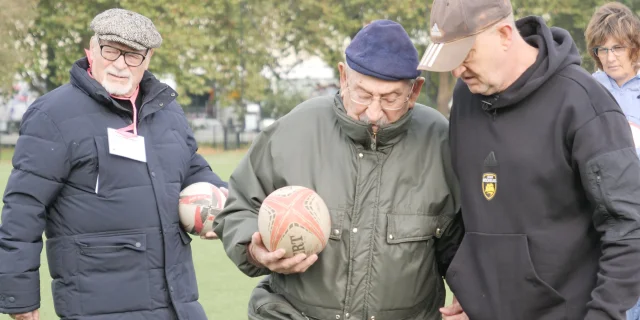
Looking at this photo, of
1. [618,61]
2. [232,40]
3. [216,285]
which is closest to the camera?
[618,61]

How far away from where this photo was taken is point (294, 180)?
400 cm

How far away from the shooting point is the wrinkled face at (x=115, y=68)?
16.5ft

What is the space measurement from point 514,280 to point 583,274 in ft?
0.86

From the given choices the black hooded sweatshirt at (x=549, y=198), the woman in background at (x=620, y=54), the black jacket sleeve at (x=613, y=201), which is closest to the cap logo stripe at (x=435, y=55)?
the black hooded sweatshirt at (x=549, y=198)

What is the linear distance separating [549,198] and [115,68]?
2.48m

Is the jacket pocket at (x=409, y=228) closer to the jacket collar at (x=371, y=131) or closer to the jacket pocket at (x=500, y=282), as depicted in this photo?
the jacket pocket at (x=500, y=282)

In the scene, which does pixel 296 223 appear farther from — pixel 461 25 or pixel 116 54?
pixel 116 54

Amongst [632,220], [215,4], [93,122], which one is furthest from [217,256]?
[215,4]

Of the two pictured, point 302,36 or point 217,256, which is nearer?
point 217,256

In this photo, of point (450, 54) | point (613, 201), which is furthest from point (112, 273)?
point (613, 201)

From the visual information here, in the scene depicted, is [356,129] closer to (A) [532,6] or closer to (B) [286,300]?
(B) [286,300]

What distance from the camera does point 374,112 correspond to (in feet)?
12.8

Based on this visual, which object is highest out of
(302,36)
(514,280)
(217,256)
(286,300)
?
(514,280)

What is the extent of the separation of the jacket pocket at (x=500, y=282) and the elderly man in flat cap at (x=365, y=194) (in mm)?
182
